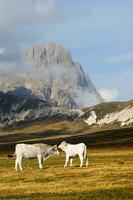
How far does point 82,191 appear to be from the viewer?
3447 centimetres

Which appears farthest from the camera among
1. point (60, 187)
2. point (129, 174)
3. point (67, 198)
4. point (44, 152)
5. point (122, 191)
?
point (44, 152)

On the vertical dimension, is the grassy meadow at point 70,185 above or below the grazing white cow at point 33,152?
below

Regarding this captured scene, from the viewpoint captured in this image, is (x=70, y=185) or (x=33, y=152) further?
(x=33, y=152)

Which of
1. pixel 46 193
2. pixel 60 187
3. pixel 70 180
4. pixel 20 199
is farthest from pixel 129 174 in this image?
pixel 20 199

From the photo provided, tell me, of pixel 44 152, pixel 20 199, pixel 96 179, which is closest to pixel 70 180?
pixel 96 179

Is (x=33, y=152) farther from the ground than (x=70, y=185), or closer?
farther from the ground

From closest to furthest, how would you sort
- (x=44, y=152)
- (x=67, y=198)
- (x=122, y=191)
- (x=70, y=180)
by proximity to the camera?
(x=67, y=198) < (x=122, y=191) < (x=70, y=180) < (x=44, y=152)

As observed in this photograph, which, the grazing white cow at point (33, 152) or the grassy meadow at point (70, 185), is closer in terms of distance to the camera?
the grassy meadow at point (70, 185)

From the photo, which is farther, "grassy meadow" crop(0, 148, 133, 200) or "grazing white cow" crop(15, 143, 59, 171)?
"grazing white cow" crop(15, 143, 59, 171)

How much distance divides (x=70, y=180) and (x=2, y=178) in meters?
8.04

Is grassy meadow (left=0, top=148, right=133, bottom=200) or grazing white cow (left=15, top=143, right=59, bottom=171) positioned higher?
grazing white cow (left=15, top=143, right=59, bottom=171)

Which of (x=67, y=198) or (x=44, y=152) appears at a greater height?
(x=44, y=152)

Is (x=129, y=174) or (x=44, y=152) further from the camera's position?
(x=44, y=152)

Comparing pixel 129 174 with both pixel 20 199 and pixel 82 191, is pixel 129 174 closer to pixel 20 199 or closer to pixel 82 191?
pixel 82 191
